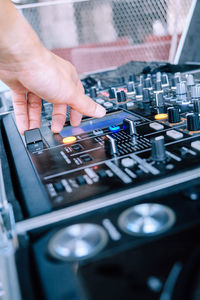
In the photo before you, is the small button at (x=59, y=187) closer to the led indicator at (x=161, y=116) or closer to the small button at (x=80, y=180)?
the small button at (x=80, y=180)

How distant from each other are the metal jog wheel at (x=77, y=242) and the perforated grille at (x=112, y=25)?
168 cm

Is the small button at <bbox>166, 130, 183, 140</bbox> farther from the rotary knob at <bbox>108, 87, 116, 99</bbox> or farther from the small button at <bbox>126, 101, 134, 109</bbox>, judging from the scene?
the rotary knob at <bbox>108, 87, 116, 99</bbox>

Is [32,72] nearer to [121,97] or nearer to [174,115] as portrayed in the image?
[174,115]

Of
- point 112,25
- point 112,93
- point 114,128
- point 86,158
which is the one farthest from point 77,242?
point 112,25

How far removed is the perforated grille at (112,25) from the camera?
192cm

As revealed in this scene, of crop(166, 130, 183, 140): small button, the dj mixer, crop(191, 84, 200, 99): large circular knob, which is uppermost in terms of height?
crop(191, 84, 200, 99): large circular knob

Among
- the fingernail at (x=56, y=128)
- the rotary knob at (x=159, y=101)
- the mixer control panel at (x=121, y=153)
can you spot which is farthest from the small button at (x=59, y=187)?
the rotary knob at (x=159, y=101)

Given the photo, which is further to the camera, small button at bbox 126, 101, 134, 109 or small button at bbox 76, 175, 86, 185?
small button at bbox 126, 101, 134, 109

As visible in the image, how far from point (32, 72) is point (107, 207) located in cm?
42

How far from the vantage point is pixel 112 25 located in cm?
206

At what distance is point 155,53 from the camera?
2113mm

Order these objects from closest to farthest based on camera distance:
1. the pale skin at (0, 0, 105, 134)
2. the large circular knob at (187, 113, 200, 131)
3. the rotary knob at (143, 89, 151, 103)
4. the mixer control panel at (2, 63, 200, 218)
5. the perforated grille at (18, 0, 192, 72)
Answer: the mixer control panel at (2, 63, 200, 218), the pale skin at (0, 0, 105, 134), the large circular knob at (187, 113, 200, 131), the rotary knob at (143, 89, 151, 103), the perforated grille at (18, 0, 192, 72)

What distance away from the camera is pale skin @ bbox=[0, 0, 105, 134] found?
0.74 metres

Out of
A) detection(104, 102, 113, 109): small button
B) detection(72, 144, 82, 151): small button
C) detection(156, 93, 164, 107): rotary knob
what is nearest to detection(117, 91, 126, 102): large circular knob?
detection(104, 102, 113, 109): small button
